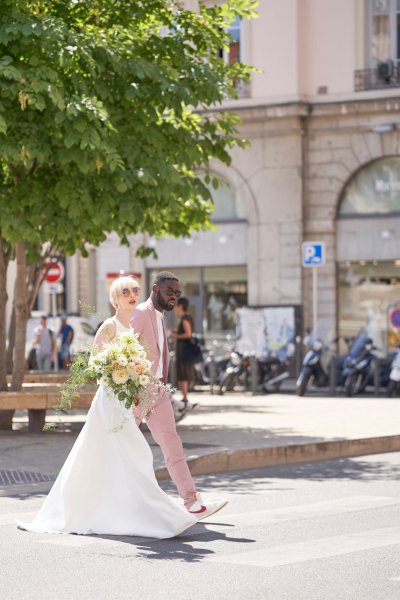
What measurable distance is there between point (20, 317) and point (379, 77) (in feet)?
55.2

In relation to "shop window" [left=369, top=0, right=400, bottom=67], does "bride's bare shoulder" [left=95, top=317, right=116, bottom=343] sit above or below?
below

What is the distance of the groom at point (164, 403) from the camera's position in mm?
10305

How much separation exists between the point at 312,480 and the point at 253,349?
19712 mm

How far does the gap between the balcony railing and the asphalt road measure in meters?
21.7

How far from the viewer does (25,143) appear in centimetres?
1596

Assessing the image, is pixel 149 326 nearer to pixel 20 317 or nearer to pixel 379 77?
pixel 20 317

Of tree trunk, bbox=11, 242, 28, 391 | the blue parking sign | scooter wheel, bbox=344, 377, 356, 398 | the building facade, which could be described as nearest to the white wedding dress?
tree trunk, bbox=11, 242, 28, 391

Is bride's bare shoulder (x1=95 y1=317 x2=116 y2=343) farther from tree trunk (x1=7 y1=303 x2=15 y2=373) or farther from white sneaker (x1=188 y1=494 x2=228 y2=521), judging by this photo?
tree trunk (x1=7 y1=303 x2=15 y2=373)

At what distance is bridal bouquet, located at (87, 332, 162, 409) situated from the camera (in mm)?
9797

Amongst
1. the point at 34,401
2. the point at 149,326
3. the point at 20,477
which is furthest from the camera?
the point at 34,401

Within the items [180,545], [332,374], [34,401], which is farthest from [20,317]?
[332,374]

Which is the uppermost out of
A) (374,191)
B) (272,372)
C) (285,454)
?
(374,191)

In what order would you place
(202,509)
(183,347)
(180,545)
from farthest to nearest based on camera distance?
(183,347) → (202,509) → (180,545)

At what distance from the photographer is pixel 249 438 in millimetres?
16703
